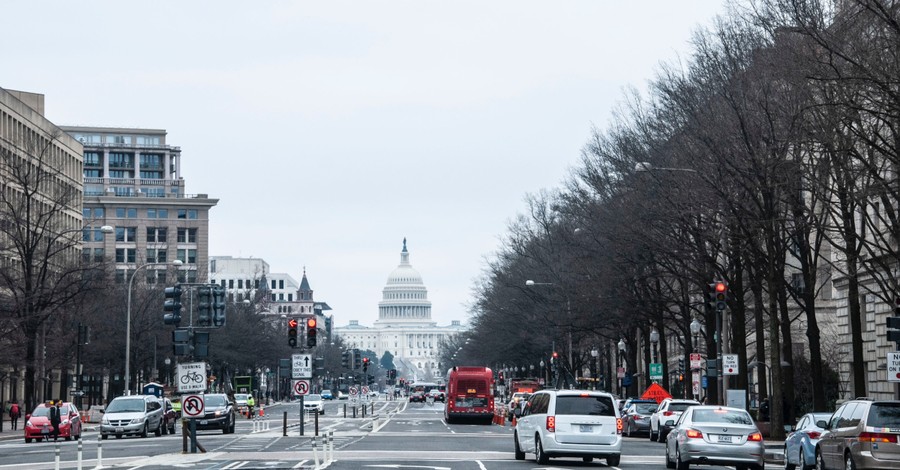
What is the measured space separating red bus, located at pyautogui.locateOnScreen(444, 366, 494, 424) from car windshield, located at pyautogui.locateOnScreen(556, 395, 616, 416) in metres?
40.8

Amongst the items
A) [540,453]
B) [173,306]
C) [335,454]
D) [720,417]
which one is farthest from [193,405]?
[720,417]

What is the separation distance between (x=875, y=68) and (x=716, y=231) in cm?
2342

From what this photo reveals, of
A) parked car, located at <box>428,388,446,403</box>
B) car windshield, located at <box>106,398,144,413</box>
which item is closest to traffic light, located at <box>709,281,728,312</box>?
car windshield, located at <box>106,398,144,413</box>

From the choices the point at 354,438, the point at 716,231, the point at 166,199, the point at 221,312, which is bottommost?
the point at 354,438

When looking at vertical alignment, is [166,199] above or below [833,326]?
above

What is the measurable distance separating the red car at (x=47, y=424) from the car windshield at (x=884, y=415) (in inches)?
1348

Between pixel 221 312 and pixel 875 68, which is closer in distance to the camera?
pixel 875 68

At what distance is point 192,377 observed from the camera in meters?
36.9

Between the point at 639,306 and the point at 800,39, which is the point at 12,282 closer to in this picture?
the point at 639,306

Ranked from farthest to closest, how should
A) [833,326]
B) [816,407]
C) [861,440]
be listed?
1. [833,326]
2. [816,407]
3. [861,440]

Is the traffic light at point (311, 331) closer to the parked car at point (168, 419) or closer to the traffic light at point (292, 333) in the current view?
the traffic light at point (292, 333)

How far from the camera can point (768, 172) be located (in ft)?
130

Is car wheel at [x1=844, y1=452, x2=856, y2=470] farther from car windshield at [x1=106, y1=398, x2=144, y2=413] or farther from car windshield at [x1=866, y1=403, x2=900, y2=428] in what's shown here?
car windshield at [x1=106, y1=398, x2=144, y2=413]

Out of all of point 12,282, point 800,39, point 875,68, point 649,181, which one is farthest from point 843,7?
point 12,282
